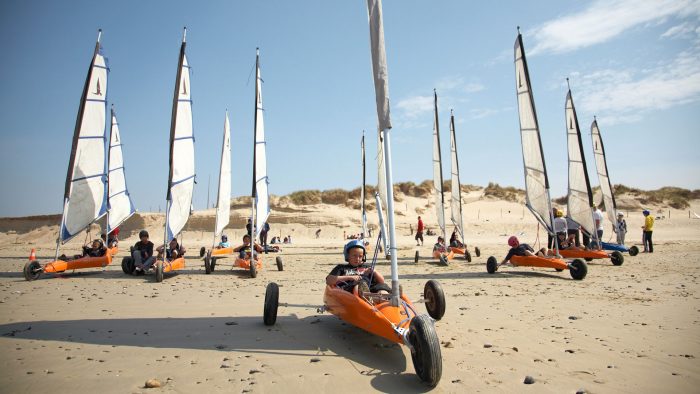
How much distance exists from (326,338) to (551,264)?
754 centimetres

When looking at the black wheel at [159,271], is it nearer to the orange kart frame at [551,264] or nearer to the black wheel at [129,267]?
the black wheel at [129,267]

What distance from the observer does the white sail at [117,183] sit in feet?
60.1

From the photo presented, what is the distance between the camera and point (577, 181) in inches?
580

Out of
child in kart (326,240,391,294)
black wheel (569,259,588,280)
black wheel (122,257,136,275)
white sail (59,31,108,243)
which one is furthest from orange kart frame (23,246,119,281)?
black wheel (569,259,588,280)

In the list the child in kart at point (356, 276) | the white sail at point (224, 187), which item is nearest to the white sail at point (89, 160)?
the white sail at point (224, 187)

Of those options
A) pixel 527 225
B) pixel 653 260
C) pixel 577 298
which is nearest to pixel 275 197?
pixel 527 225

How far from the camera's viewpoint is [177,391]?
3.42 m

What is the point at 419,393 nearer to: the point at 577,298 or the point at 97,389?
the point at 97,389

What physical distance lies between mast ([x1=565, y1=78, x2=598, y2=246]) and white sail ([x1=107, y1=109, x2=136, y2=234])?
737 inches

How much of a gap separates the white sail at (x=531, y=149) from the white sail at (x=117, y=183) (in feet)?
55.8

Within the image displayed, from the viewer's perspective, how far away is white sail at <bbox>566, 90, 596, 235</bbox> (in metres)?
13.8

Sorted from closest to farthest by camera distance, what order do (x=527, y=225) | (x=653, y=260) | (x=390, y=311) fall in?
(x=390, y=311) < (x=653, y=260) < (x=527, y=225)

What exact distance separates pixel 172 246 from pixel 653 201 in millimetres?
45899

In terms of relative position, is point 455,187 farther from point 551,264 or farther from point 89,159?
point 89,159
